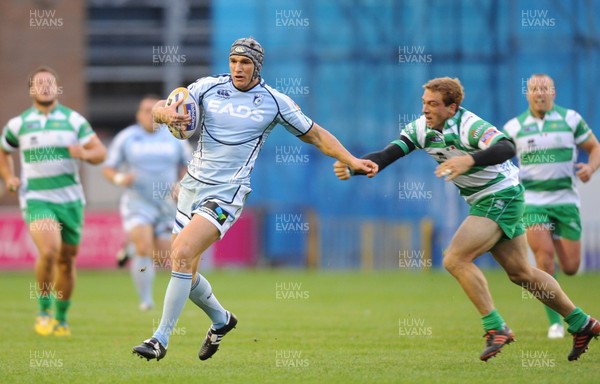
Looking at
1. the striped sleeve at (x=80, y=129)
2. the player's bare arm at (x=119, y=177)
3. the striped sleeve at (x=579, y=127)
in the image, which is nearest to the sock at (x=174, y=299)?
the striped sleeve at (x=80, y=129)

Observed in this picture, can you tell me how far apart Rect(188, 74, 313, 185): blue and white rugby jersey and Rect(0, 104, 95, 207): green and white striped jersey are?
3.63 m

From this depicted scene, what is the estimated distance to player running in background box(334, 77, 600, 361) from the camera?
30.9 feet

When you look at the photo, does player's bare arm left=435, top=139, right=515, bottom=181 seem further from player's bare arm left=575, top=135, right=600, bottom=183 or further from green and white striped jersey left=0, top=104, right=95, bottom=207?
green and white striped jersey left=0, top=104, right=95, bottom=207

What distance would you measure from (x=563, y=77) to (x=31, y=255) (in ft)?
44.5

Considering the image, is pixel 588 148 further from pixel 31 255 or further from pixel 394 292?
pixel 31 255

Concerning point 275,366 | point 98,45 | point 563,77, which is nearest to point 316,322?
point 275,366

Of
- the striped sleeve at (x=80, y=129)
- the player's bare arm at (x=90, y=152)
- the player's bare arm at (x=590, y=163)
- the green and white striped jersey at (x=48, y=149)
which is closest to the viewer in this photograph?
the player's bare arm at (x=590, y=163)

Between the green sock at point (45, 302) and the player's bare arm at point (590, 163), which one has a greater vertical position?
the player's bare arm at point (590, 163)

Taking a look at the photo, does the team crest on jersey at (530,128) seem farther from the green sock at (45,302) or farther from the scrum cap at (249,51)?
the green sock at (45,302)

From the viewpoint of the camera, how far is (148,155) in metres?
17.2

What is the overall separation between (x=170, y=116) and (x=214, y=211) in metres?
0.89

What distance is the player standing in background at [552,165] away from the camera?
12234mm

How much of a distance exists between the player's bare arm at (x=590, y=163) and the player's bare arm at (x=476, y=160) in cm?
284

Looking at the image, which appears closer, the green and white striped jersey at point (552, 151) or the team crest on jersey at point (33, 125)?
the green and white striped jersey at point (552, 151)
